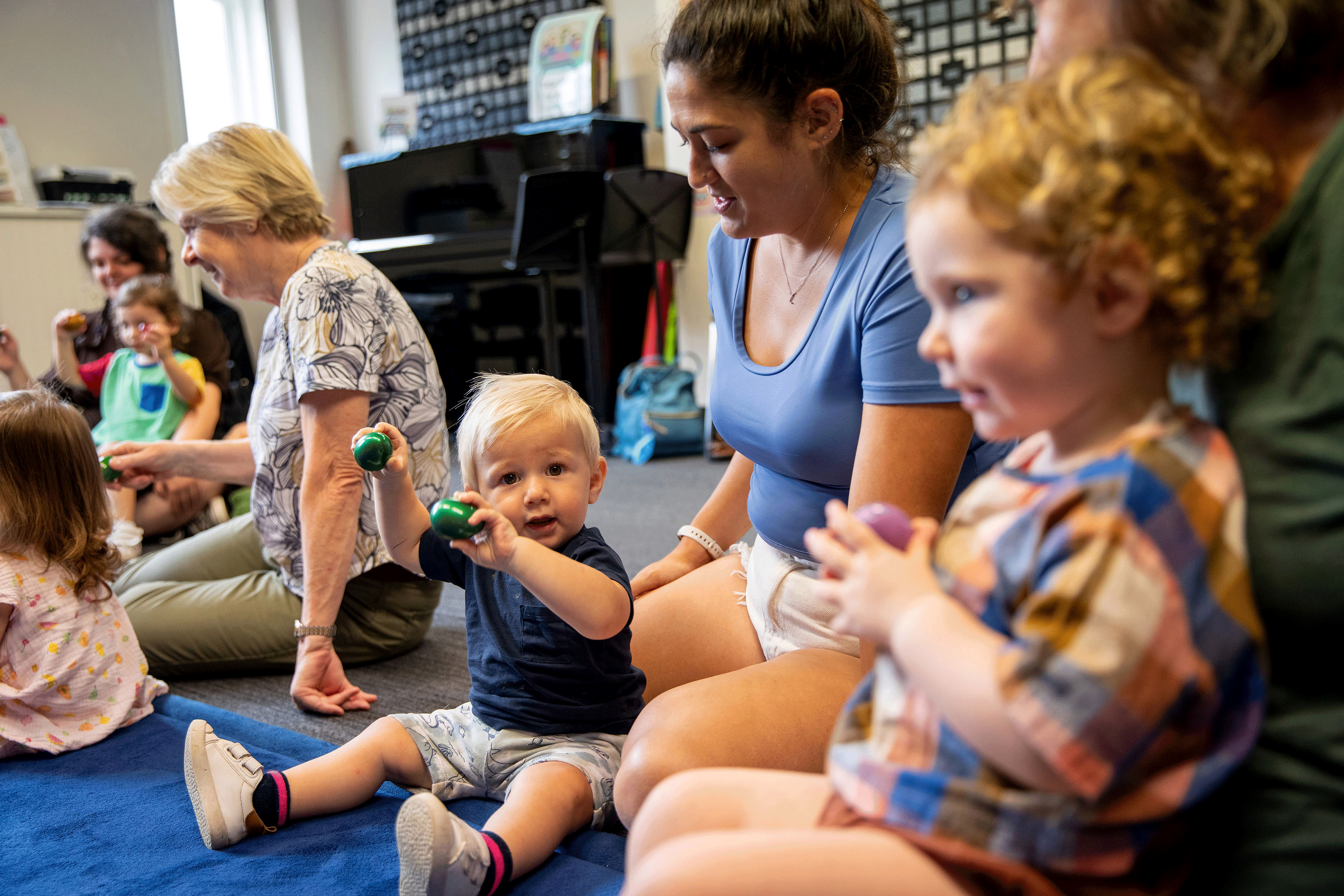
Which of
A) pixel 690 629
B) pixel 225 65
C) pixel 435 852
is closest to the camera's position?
pixel 435 852

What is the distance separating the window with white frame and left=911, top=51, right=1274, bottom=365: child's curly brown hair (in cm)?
544

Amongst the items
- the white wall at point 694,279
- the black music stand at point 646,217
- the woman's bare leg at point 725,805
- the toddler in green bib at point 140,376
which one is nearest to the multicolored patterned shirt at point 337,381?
the toddler in green bib at point 140,376

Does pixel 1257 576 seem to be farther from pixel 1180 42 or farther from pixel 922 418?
pixel 922 418

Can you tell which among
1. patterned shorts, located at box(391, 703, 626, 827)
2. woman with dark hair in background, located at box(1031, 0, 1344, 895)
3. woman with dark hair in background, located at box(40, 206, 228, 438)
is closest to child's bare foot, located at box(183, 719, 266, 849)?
patterned shorts, located at box(391, 703, 626, 827)

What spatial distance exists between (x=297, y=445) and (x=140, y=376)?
1.27m

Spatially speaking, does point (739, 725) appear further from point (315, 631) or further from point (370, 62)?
point (370, 62)

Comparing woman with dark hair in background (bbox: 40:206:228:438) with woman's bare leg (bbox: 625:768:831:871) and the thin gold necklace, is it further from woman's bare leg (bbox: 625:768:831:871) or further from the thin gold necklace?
woman's bare leg (bbox: 625:768:831:871)

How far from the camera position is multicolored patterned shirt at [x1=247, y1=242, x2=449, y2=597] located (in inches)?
63.4

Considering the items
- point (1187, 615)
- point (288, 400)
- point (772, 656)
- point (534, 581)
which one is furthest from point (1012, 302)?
point (288, 400)

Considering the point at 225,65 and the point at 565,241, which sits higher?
the point at 225,65

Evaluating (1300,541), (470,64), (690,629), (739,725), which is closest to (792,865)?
(1300,541)

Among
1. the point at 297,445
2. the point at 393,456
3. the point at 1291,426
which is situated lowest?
the point at 297,445

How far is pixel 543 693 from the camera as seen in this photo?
1.20 metres

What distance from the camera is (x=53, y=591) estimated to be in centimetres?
151
